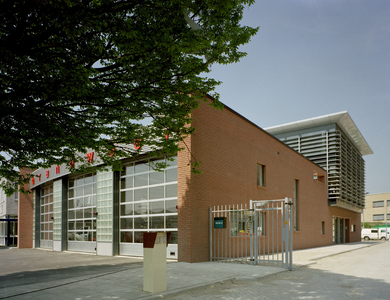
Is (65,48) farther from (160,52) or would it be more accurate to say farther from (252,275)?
(252,275)

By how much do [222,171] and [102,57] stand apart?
860cm

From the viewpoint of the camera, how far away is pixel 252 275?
32.6 ft

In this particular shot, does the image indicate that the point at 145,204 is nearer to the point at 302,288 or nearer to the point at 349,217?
the point at 302,288

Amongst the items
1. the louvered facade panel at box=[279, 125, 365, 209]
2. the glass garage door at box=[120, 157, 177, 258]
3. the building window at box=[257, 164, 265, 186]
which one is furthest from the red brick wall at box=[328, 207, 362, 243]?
the glass garage door at box=[120, 157, 177, 258]

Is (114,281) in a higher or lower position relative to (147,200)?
lower

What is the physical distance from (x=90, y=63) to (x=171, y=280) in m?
5.59

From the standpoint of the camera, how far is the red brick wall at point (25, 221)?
27531 mm

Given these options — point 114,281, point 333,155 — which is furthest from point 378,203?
point 114,281

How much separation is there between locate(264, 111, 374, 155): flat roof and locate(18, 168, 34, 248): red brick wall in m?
24.8

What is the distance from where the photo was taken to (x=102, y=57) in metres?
7.34

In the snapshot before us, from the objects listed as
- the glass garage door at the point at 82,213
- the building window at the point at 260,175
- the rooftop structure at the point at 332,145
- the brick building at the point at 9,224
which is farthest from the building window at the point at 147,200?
the rooftop structure at the point at 332,145

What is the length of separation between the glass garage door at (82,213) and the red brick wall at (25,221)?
28.3 feet

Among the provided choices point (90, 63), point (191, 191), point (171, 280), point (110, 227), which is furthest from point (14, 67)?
point (110, 227)

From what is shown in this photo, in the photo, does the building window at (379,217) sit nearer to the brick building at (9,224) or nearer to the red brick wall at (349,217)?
the red brick wall at (349,217)
